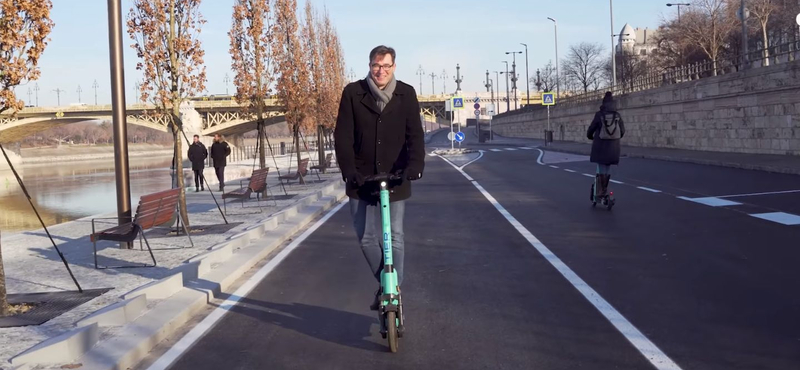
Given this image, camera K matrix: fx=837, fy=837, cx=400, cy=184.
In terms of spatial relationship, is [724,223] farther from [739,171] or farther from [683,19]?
[683,19]

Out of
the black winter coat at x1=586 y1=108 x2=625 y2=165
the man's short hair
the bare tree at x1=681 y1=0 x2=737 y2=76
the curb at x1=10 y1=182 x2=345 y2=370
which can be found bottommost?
the curb at x1=10 y1=182 x2=345 y2=370

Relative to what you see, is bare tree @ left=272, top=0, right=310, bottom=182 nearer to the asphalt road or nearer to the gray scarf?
the asphalt road

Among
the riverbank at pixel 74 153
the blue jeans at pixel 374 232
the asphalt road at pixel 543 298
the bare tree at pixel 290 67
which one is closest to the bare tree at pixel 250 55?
the bare tree at pixel 290 67

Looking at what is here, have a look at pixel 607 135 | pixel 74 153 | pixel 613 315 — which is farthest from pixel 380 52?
pixel 74 153

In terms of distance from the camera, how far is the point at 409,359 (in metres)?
5.18

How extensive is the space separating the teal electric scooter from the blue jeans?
162 millimetres

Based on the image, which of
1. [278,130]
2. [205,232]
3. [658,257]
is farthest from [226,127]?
[278,130]

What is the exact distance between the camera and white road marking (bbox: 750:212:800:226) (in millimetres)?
10999

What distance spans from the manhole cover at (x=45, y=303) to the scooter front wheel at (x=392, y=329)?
10.2 feet

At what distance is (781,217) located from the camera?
11.6 metres

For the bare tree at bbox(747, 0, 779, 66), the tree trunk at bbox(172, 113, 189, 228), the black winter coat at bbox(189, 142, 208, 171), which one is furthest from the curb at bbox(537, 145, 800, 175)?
the bare tree at bbox(747, 0, 779, 66)

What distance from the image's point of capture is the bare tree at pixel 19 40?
7242 mm

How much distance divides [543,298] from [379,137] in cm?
222

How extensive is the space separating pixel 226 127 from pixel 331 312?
69102mm
